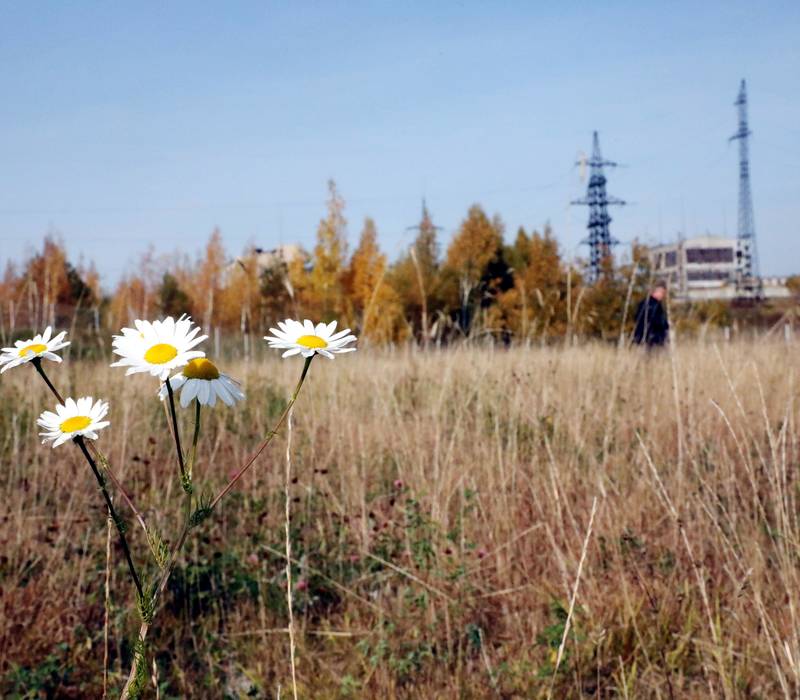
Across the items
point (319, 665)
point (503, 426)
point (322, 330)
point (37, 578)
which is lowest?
point (319, 665)

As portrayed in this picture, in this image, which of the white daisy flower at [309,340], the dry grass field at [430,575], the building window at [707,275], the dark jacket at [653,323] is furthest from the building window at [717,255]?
the white daisy flower at [309,340]

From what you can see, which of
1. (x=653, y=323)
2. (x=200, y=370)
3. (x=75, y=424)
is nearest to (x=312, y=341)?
(x=200, y=370)

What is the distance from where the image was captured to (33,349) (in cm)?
93

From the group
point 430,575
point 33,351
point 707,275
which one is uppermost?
point 707,275

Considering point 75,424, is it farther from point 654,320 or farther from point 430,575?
point 654,320

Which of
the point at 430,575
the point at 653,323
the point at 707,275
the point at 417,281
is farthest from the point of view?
the point at 707,275

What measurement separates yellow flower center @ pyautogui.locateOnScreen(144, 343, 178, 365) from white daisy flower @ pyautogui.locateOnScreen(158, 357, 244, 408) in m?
0.04

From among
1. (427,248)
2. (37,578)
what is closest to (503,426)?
(37,578)

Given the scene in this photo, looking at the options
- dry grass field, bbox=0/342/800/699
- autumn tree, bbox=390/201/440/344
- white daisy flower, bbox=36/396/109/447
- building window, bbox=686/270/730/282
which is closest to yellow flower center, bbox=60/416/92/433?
white daisy flower, bbox=36/396/109/447

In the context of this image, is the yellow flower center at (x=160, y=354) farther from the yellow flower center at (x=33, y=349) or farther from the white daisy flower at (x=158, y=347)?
the yellow flower center at (x=33, y=349)

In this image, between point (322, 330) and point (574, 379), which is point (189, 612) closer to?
point (322, 330)

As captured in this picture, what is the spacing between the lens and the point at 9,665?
215 cm

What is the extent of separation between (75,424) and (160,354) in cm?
15

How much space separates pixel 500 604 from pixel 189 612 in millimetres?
1006
